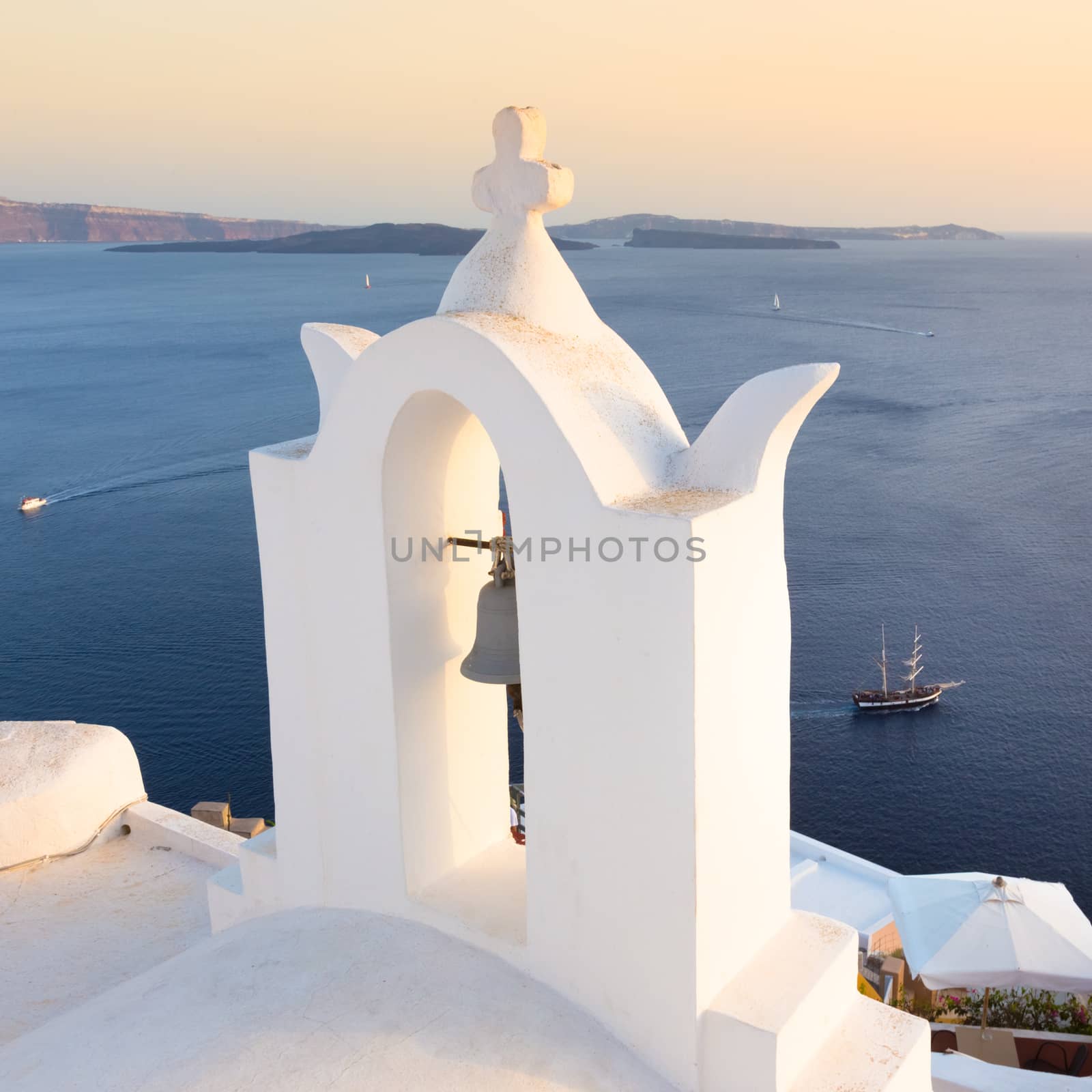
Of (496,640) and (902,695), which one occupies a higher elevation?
(496,640)

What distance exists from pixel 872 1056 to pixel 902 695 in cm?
3157

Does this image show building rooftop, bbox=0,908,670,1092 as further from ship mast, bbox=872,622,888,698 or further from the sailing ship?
ship mast, bbox=872,622,888,698

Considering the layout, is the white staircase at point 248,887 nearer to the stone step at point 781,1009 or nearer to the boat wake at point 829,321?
the stone step at point 781,1009

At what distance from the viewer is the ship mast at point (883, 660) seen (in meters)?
35.6

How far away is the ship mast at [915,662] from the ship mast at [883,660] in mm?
682

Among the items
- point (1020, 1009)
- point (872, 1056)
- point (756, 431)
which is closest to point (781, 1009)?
point (872, 1056)

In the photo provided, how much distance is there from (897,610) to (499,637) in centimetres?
3687

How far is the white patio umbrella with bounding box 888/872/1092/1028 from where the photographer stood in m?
12.2

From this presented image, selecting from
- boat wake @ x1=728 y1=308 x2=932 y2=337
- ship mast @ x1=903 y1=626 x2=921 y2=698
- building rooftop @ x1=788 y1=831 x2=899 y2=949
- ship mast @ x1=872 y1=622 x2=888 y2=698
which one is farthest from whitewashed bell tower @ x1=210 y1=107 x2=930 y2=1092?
boat wake @ x1=728 y1=308 x2=932 y2=337

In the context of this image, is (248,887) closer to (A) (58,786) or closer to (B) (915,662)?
(A) (58,786)

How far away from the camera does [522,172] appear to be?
4.61 metres

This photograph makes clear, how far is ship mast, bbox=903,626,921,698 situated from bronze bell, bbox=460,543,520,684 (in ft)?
104

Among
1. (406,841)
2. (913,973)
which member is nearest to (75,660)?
(913,973)

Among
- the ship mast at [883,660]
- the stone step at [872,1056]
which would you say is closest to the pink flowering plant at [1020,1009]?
the stone step at [872,1056]
